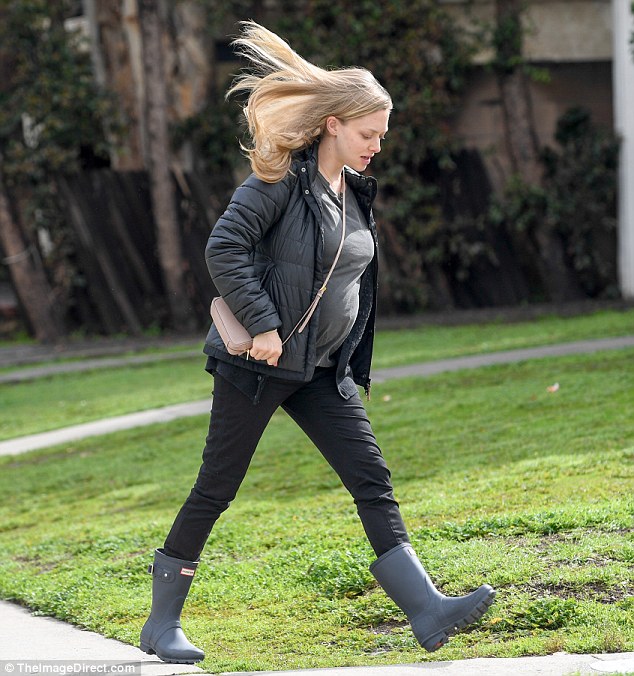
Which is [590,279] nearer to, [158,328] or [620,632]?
[158,328]

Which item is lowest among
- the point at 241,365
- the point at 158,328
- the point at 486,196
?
the point at 158,328

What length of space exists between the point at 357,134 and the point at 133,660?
2.04 metres

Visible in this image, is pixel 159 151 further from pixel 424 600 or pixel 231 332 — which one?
pixel 424 600

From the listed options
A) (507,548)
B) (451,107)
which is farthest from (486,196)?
(507,548)

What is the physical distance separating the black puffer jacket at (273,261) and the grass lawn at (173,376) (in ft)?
23.4

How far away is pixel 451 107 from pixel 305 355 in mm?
14366

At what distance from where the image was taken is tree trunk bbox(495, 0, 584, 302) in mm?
17344

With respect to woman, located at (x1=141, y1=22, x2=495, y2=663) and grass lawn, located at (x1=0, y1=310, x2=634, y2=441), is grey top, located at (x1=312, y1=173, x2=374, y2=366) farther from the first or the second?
grass lawn, located at (x1=0, y1=310, x2=634, y2=441)

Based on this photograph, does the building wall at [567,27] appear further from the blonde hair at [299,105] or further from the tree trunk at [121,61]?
the blonde hair at [299,105]

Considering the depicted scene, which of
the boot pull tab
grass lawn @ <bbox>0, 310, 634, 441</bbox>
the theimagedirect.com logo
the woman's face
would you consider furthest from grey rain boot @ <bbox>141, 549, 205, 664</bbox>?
grass lawn @ <bbox>0, 310, 634, 441</bbox>

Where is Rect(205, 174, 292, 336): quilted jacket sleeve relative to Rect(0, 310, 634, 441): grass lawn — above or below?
above

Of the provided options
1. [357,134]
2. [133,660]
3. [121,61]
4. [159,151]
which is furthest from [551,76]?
[133,660]

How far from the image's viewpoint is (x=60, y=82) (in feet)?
57.6

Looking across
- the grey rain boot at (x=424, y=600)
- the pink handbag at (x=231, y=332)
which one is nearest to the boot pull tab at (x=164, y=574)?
the grey rain boot at (x=424, y=600)
